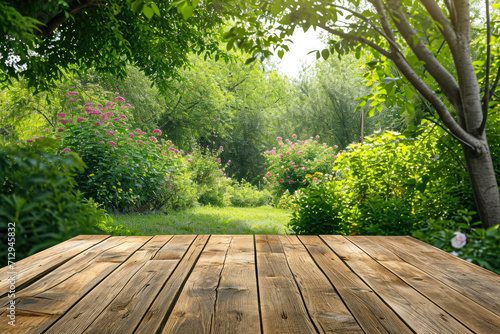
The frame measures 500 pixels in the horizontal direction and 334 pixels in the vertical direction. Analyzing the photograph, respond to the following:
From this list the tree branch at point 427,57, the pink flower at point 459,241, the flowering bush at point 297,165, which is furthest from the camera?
the flowering bush at point 297,165

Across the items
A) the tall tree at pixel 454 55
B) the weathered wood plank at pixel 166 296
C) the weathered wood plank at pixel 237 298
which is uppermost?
the tall tree at pixel 454 55

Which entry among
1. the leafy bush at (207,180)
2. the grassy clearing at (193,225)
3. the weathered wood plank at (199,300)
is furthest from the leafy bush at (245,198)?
the weathered wood plank at (199,300)

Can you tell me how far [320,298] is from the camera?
1.40 metres

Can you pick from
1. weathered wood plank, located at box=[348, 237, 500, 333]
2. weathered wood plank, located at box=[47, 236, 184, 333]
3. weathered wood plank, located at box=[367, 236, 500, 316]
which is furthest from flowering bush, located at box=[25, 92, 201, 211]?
weathered wood plank, located at box=[348, 237, 500, 333]

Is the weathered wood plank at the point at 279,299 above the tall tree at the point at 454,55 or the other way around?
the other way around

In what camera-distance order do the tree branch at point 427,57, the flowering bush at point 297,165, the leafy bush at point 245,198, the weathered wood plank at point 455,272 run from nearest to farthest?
the weathered wood plank at point 455,272
the tree branch at point 427,57
the flowering bush at point 297,165
the leafy bush at point 245,198

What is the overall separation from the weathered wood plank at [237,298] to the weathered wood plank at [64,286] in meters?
0.54

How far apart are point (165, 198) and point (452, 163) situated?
597 centimetres

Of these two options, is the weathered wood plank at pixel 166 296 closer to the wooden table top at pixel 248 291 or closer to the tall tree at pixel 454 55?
the wooden table top at pixel 248 291

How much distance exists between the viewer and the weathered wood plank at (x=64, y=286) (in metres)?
1.24

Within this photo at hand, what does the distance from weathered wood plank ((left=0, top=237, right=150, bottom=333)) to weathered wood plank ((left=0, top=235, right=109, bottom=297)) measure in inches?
1.8

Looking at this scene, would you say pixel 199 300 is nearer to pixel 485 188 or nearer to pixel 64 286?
pixel 64 286

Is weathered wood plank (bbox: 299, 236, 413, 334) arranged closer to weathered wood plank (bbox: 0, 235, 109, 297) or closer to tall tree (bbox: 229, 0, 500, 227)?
weathered wood plank (bbox: 0, 235, 109, 297)

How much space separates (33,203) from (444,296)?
106 inches
